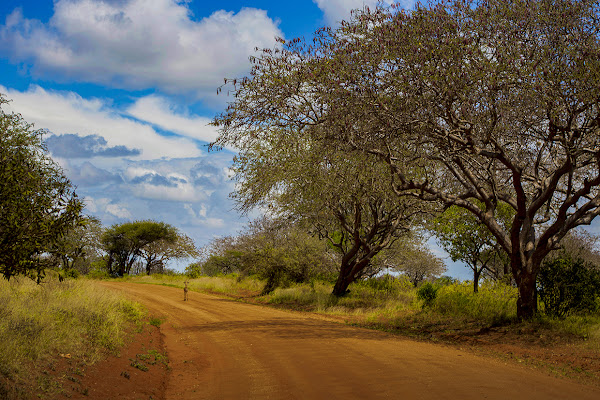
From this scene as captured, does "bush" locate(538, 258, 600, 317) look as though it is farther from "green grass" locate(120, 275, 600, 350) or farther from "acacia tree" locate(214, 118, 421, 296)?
"acacia tree" locate(214, 118, 421, 296)

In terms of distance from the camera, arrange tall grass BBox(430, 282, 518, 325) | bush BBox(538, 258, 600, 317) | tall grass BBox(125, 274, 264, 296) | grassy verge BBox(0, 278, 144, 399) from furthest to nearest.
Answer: tall grass BBox(125, 274, 264, 296)
tall grass BBox(430, 282, 518, 325)
bush BBox(538, 258, 600, 317)
grassy verge BBox(0, 278, 144, 399)

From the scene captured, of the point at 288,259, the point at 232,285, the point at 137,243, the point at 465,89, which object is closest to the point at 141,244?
the point at 137,243

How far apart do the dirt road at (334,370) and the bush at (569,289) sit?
18.3 ft

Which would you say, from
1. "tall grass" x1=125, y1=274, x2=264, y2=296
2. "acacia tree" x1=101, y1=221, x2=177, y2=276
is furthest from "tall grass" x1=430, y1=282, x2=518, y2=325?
"acacia tree" x1=101, y1=221, x2=177, y2=276

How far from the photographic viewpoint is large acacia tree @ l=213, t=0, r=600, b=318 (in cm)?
1243

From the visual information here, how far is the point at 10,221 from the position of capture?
757 centimetres

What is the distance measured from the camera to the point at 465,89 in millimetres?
12492

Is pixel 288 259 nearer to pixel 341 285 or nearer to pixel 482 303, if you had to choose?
pixel 341 285

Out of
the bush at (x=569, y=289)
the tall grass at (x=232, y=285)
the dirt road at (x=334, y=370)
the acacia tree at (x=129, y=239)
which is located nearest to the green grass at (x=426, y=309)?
the bush at (x=569, y=289)

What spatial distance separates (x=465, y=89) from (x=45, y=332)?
11.0 metres

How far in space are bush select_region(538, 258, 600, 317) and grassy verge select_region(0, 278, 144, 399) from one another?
12.9m

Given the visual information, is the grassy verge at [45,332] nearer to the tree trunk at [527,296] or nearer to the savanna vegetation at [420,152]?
the savanna vegetation at [420,152]

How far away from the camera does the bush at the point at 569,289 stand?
50.8 ft

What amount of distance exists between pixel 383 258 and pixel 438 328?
41.1ft
